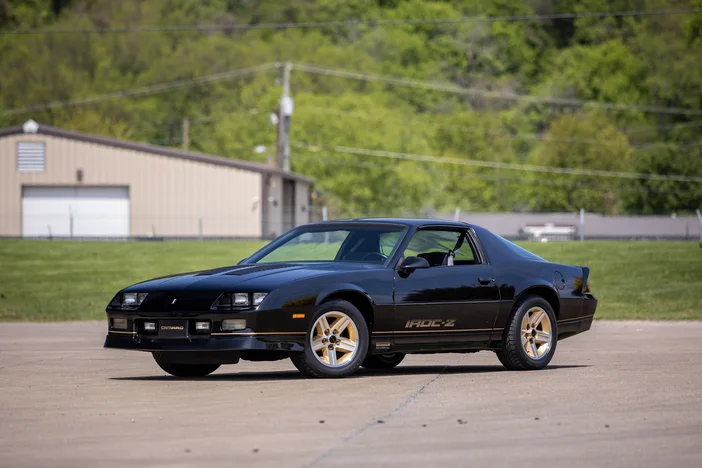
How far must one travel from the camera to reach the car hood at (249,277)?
12.4 m

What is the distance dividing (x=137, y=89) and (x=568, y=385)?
342ft

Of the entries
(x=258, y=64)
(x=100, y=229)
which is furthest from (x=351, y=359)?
(x=258, y=64)

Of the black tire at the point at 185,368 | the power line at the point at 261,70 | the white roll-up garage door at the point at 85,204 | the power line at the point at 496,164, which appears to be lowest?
the black tire at the point at 185,368

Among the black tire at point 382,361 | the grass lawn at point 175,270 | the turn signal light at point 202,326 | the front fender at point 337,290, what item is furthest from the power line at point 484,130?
the turn signal light at point 202,326

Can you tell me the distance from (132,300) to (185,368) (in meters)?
0.92

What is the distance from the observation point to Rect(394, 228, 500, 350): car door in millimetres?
13109

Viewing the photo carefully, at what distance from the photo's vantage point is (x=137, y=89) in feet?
374

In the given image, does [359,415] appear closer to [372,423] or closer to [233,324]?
[372,423]

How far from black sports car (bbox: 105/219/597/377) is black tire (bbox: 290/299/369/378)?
0.01m

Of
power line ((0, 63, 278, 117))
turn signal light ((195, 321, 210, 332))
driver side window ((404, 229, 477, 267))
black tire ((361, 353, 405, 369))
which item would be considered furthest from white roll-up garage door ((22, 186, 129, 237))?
turn signal light ((195, 321, 210, 332))

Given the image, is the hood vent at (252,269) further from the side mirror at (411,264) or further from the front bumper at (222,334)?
the side mirror at (411,264)

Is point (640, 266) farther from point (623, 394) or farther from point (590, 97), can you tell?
point (590, 97)

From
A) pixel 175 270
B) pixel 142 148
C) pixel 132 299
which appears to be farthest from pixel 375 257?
pixel 142 148

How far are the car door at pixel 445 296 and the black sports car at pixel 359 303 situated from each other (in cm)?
1
